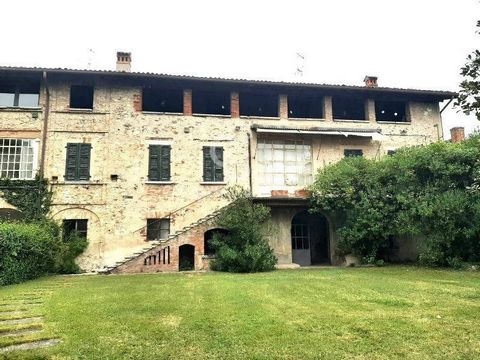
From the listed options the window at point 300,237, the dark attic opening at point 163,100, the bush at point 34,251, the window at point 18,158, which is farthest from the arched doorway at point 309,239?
the window at point 18,158

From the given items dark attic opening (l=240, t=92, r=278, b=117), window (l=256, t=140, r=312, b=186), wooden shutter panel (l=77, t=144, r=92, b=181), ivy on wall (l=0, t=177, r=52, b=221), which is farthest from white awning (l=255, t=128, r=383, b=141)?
ivy on wall (l=0, t=177, r=52, b=221)

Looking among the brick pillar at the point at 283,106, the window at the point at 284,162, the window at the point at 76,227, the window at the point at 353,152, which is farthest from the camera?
the window at the point at 353,152

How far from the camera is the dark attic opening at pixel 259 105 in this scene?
21.5 m

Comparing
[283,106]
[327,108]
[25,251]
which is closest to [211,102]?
[283,106]

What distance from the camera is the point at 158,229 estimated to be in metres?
18.9

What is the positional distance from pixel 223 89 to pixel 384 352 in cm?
1692

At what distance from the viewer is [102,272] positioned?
16.5 m

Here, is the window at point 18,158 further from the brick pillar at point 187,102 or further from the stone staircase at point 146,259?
the brick pillar at point 187,102

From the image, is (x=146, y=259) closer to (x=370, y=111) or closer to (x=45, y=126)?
(x=45, y=126)

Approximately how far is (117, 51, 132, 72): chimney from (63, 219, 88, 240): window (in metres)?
7.88

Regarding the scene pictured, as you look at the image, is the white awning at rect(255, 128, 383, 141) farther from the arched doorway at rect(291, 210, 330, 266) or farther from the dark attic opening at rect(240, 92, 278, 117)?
the arched doorway at rect(291, 210, 330, 266)

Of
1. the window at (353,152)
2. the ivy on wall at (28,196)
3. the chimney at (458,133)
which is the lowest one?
the ivy on wall at (28,196)

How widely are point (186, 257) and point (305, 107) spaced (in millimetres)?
10498

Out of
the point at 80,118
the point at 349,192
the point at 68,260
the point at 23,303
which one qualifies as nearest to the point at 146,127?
the point at 80,118
